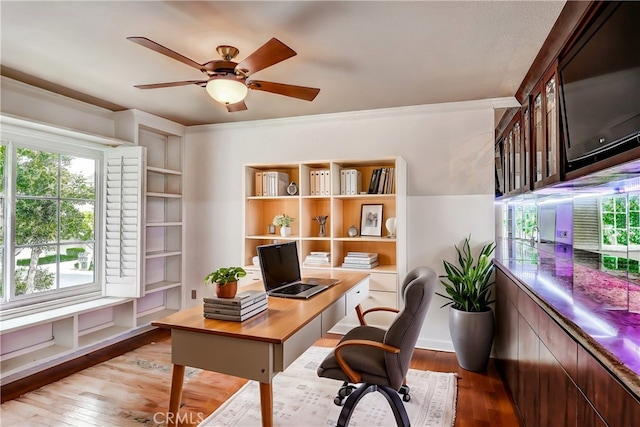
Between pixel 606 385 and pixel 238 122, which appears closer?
pixel 606 385

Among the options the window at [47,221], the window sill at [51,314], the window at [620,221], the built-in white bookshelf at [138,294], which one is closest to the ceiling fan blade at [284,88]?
the built-in white bookshelf at [138,294]

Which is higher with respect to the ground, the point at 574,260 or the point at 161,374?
the point at 574,260

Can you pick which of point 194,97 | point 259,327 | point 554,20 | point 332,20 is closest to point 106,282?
point 194,97

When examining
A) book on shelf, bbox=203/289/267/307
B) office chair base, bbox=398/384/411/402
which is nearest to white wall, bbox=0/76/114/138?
book on shelf, bbox=203/289/267/307

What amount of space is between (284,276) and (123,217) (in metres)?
2.04

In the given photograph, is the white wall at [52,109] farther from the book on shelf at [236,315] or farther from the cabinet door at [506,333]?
the cabinet door at [506,333]

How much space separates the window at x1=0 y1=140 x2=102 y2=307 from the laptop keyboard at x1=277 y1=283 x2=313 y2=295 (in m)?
2.32

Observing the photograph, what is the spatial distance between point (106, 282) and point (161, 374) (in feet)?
4.10

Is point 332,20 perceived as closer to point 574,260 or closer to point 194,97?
point 194,97

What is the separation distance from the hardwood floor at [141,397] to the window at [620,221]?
1.28m

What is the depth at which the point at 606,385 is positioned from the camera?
3.26ft

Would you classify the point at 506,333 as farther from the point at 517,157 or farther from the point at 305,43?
the point at 305,43

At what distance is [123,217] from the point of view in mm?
3590

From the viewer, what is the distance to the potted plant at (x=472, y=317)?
2883 mm
